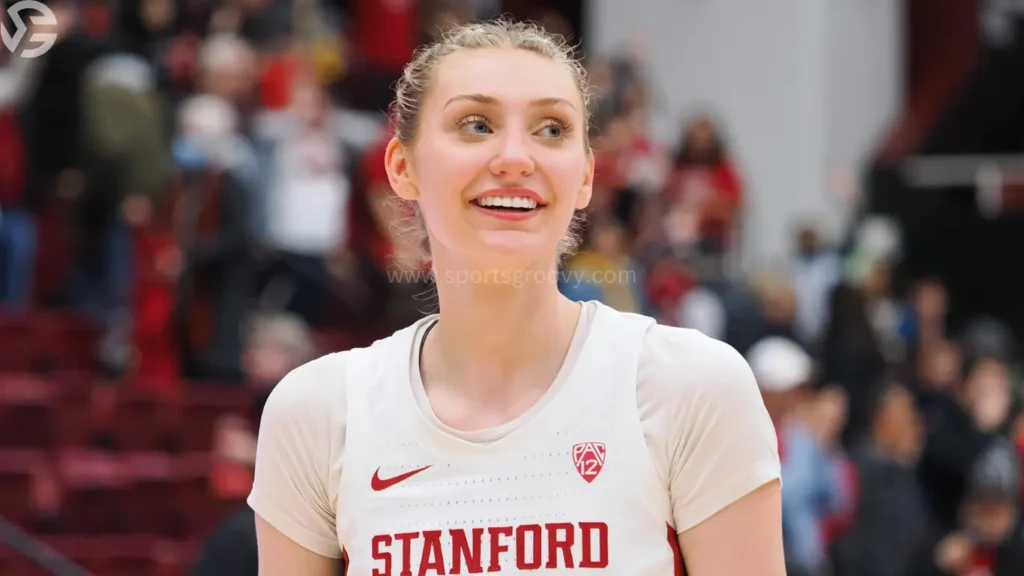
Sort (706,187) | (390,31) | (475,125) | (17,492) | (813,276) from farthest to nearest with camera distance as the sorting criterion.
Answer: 1. (390,31)
2. (706,187)
3. (813,276)
4. (17,492)
5. (475,125)

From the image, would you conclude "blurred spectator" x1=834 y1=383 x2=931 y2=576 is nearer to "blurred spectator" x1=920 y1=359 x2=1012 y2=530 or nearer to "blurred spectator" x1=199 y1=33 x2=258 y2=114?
"blurred spectator" x1=920 y1=359 x2=1012 y2=530

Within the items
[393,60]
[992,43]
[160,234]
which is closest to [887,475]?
[160,234]

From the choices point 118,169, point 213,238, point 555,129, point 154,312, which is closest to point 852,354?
point 213,238

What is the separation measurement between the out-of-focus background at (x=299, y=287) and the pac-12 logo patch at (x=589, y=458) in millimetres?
2835

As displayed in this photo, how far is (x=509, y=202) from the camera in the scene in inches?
91.2

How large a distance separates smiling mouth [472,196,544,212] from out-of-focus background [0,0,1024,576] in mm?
2848

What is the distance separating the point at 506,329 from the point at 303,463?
360 mm

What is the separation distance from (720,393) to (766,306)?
730cm

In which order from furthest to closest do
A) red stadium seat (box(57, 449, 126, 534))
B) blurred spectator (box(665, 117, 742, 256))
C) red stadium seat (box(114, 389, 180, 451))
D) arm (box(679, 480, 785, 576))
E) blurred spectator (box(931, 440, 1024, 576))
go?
blurred spectator (box(665, 117, 742, 256))
red stadium seat (box(114, 389, 180, 451))
red stadium seat (box(57, 449, 126, 534))
blurred spectator (box(931, 440, 1024, 576))
arm (box(679, 480, 785, 576))

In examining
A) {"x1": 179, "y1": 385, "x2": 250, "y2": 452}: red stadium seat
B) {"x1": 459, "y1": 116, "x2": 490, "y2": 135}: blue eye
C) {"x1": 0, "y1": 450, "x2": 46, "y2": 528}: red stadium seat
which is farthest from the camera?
{"x1": 179, "y1": 385, "x2": 250, "y2": 452}: red stadium seat

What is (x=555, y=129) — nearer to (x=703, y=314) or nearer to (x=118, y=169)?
(x=118, y=169)

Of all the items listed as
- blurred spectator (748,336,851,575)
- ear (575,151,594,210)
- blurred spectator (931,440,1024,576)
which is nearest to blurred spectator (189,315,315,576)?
blurred spectator (748,336,851,575)

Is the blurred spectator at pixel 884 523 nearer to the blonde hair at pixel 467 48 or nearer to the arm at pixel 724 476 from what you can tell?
the blonde hair at pixel 467 48

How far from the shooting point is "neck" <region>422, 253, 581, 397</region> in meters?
2.42
